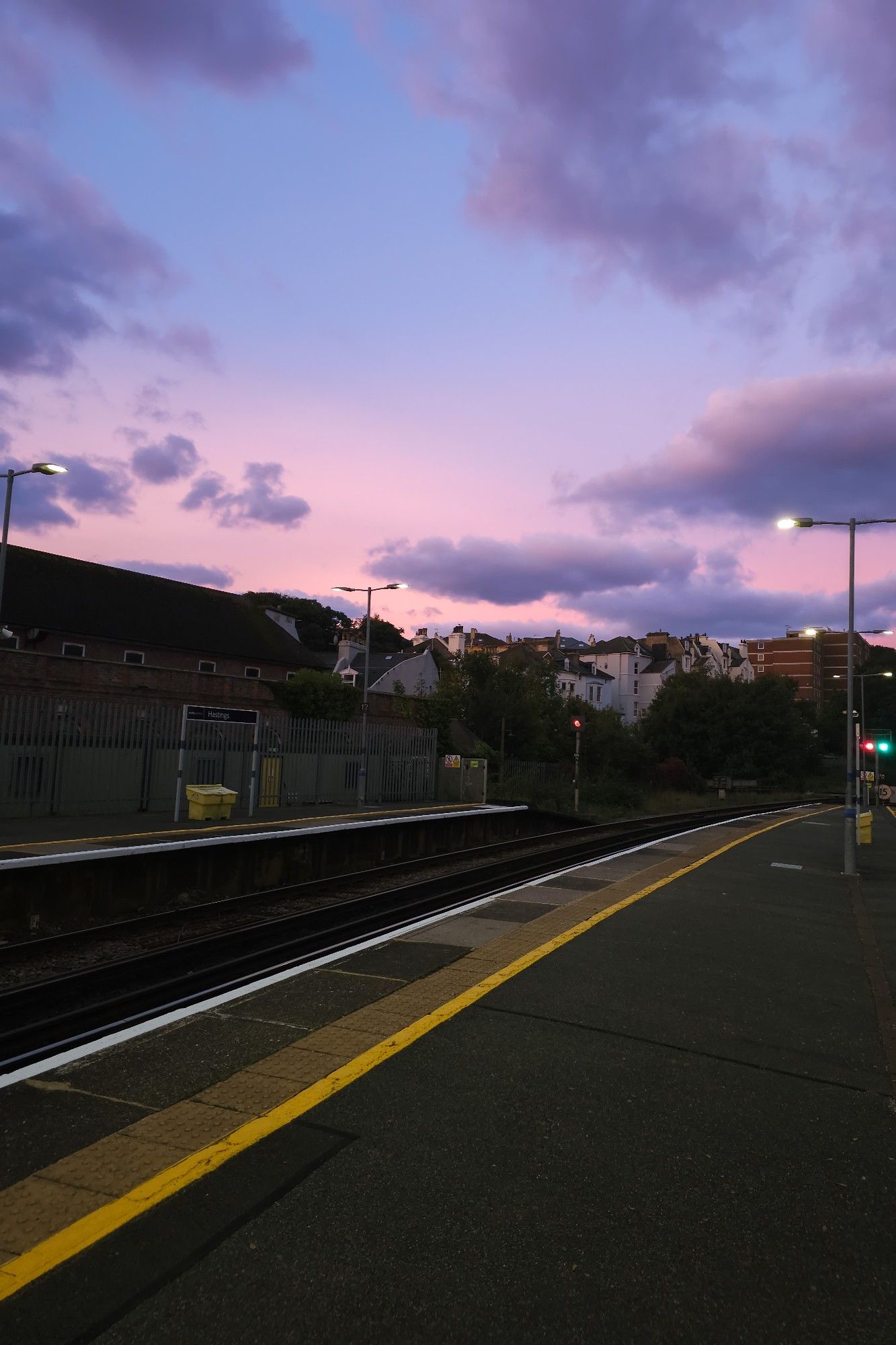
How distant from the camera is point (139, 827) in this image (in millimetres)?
17797

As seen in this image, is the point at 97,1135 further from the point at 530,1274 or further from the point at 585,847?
the point at 585,847

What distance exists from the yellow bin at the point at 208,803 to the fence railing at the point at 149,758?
1.53 m

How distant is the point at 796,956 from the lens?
9.06m

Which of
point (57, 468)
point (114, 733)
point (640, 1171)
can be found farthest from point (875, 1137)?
point (57, 468)

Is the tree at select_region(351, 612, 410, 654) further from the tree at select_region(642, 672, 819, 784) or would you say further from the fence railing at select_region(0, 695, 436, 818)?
the fence railing at select_region(0, 695, 436, 818)

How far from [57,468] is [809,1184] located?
2069cm

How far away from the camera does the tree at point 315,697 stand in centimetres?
4025

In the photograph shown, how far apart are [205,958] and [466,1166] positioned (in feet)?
19.5

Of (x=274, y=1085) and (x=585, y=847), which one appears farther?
(x=585, y=847)

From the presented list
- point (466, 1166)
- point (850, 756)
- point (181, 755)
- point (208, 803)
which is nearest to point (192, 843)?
point (208, 803)

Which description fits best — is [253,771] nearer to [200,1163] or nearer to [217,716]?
[217,716]

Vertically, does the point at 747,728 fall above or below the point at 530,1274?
above

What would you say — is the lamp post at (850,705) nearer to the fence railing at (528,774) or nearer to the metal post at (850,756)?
the metal post at (850,756)

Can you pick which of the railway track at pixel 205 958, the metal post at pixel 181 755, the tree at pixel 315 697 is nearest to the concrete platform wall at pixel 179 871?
the railway track at pixel 205 958
